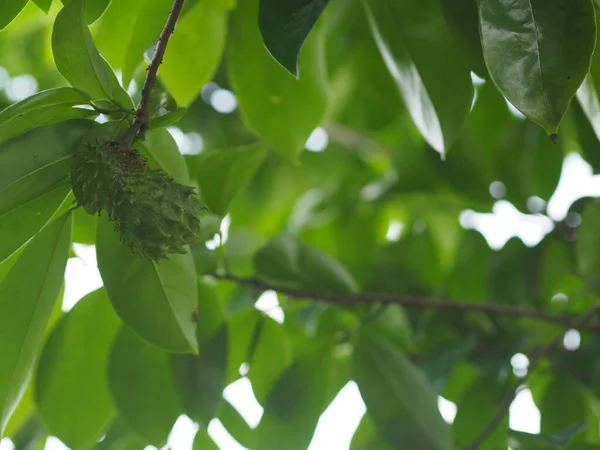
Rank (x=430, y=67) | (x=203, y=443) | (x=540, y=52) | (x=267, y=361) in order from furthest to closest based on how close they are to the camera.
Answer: (x=267, y=361)
(x=203, y=443)
(x=430, y=67)
(x=540, y=52)

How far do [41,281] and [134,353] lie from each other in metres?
0.28

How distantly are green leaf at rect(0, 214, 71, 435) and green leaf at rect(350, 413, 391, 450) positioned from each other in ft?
2.07

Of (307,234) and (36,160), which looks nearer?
(36,160)

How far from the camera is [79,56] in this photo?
641mm

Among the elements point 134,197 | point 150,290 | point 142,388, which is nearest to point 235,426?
point 142,388

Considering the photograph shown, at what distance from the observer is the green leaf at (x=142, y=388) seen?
997 millimetres

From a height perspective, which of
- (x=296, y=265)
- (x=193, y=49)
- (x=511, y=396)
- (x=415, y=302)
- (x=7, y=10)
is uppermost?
(x=7, y=10)

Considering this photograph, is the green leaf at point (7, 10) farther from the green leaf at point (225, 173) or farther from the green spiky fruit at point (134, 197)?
the green leaf at point (225, 173)

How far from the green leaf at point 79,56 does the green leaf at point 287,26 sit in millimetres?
161

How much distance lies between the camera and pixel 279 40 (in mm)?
697

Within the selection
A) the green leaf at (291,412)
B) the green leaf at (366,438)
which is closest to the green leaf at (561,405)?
the green leaf at (366,438)

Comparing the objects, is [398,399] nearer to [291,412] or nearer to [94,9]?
[291,412]

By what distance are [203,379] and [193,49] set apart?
0.48 meters

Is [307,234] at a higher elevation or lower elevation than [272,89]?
lower
